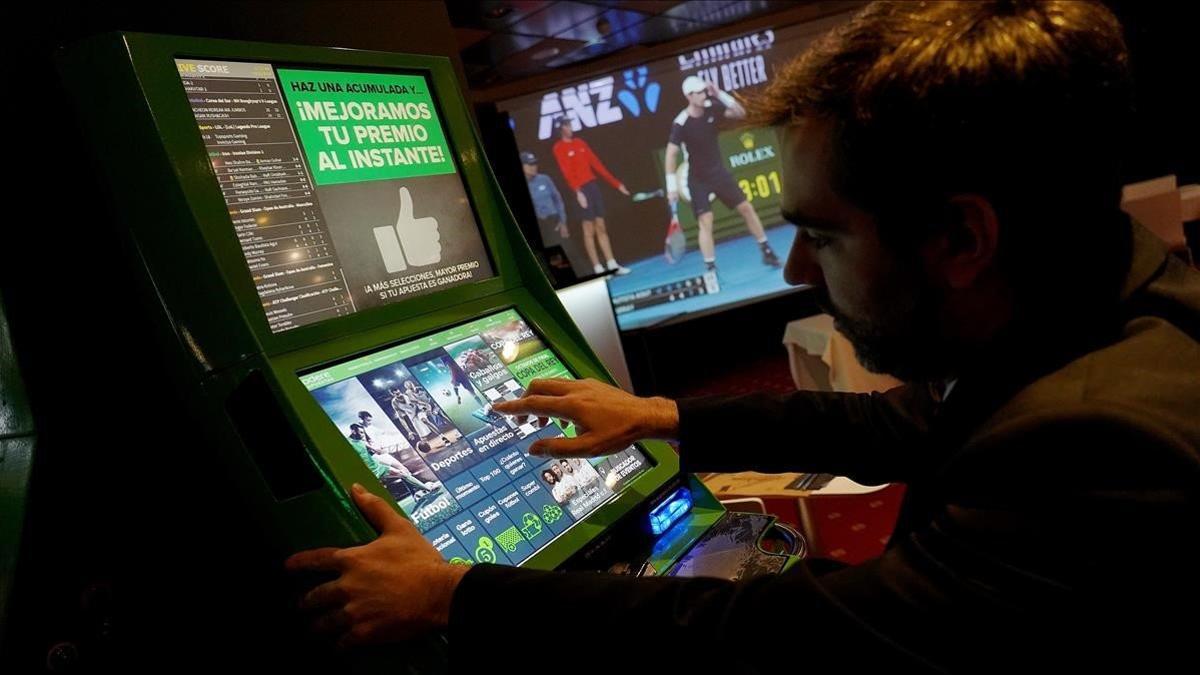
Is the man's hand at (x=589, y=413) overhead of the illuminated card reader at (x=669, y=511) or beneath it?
overhead

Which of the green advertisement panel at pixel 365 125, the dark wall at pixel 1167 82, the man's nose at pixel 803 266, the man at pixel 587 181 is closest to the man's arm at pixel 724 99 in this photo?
the man at pixel 587 181

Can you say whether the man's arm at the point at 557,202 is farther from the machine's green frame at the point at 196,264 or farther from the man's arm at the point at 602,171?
the machine's green frame at the point at 196,264

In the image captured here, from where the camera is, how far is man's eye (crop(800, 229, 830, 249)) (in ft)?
3.42

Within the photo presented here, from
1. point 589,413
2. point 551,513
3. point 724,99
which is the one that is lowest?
point 551,513

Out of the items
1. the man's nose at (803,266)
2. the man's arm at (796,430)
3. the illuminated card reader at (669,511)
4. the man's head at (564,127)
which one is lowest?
the illuminated card reader at (669,511)

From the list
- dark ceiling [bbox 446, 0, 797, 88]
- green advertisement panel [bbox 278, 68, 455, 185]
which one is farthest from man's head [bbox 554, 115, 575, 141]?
green advertisement panel [bbox 278, 68, 455, 185]

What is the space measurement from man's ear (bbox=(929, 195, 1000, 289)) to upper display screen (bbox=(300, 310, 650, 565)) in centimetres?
63

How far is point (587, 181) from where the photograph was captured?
6.64 m

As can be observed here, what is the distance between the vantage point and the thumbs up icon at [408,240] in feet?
4.43

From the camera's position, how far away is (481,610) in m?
0.95

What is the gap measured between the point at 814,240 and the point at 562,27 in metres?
5.79

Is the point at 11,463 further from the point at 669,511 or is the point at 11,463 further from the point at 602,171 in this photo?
the point at 602,171

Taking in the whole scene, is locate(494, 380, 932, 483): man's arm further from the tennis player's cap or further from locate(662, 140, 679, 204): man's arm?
the tennis player's cap

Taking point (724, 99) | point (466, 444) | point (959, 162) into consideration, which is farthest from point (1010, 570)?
point (724, 99)
